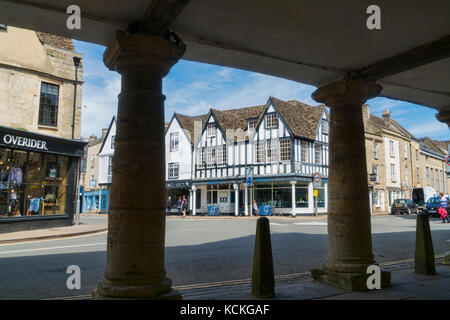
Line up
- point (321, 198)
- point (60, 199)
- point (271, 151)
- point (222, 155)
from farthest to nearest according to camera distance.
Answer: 1. point (222, 155)
2. point (321, 198)
3. point (271, 151)
4. point (60, 199)

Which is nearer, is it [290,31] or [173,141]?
[290,31]

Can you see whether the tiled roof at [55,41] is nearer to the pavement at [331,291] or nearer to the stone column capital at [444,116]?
the pavement at [331,291]

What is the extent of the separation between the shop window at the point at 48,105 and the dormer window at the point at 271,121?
55.7 feet

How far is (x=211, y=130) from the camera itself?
32.2 meters

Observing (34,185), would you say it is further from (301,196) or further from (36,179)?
(301,196)

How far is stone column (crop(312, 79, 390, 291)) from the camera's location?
4.95 meters

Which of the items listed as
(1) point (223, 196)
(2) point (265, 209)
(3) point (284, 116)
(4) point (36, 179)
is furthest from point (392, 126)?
(4) point (36, 179)

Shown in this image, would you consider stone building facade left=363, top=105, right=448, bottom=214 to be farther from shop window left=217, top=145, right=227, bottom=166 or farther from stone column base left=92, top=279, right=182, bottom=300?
stone column base left=92, top=279, right=182, bottom=300

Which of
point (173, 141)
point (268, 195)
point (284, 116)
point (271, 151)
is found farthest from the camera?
point (173, 141)

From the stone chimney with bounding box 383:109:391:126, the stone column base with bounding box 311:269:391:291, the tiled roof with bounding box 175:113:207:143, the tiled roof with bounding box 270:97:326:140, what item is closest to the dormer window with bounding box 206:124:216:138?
the tiled roof with bounding box 175:113:207:143

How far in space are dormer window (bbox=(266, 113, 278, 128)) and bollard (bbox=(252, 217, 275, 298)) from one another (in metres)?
25.1

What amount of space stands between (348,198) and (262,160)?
2434 cm

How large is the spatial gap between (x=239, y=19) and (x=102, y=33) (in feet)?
5.10
